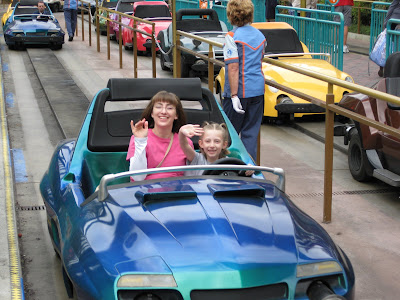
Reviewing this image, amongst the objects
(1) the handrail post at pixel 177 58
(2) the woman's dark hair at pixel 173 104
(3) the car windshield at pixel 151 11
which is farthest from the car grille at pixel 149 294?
(3) the car windshield at pixel 151 11

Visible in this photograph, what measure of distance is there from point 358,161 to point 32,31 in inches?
565

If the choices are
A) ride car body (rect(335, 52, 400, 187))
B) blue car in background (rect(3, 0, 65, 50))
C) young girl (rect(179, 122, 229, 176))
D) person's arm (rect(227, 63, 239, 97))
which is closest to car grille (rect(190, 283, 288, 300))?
young girl (rect(179, 122, 229, 176))

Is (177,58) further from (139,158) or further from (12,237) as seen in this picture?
(139,158)

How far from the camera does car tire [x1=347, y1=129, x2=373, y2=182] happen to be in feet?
25.2

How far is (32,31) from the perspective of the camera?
20.6 metres

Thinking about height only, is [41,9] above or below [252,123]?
above

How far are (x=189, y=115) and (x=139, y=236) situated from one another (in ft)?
7.45

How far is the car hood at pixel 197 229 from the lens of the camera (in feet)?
11.5

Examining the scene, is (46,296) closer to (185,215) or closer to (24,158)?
(185,215)

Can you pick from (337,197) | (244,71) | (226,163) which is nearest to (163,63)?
(244,71)

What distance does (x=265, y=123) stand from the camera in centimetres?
1132

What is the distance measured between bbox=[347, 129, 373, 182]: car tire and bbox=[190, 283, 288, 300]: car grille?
14.3ft

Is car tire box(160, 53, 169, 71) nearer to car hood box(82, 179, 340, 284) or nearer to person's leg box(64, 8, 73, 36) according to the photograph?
person's leg box(64, 8, 73, 36)

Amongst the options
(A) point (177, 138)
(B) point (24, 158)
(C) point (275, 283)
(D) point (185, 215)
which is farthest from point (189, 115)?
(B) point (24, 158)
